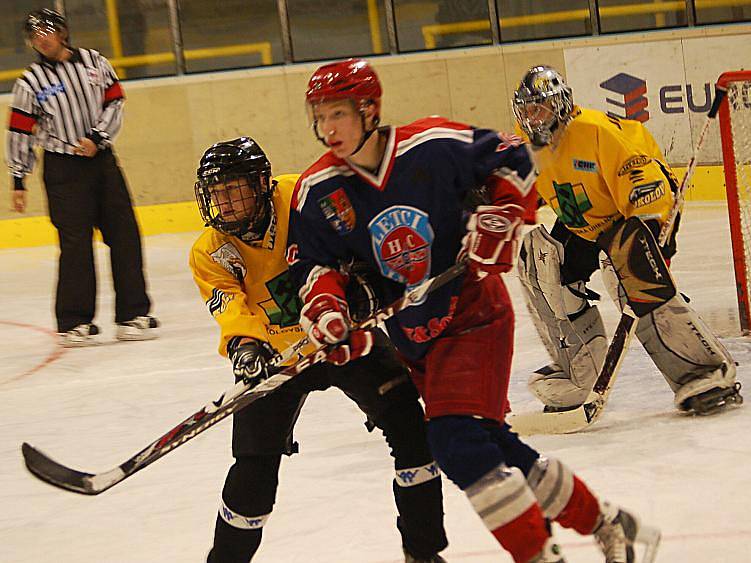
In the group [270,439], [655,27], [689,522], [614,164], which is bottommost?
[689,522]

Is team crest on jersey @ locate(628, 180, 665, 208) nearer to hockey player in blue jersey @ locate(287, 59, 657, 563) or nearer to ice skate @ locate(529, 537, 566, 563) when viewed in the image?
hockey player in blue jersey @ locate(287, 59, 657, 563)

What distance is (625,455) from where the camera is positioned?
9.77 feet

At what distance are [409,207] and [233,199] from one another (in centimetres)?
32

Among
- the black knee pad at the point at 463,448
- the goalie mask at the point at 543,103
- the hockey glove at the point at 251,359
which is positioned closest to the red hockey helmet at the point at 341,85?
the hockey glove at the point at 251,359

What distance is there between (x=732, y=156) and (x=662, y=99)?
3.03m

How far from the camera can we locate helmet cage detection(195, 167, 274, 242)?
2.10 metres

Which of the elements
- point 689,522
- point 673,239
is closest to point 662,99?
point 673,239

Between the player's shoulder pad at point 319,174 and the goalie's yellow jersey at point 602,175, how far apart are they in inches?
47.8

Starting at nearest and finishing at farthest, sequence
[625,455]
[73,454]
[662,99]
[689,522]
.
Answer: [689,522], [625,455], [73,454], [662,99]

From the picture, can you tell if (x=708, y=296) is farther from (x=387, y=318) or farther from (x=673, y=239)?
(x=387, y=318)

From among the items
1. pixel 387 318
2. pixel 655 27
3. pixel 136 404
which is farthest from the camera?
pixel 655 27

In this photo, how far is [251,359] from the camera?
2.08 m

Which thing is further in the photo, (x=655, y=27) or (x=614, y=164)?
(x=655, y=27)

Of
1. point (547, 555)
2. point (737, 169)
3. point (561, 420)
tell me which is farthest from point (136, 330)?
point (547, 555)
